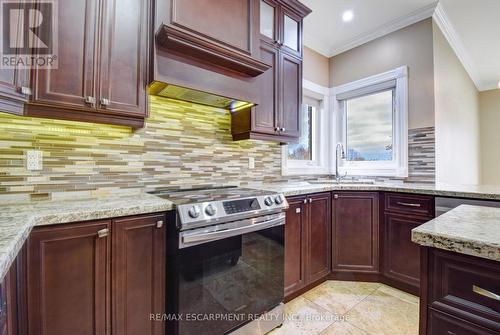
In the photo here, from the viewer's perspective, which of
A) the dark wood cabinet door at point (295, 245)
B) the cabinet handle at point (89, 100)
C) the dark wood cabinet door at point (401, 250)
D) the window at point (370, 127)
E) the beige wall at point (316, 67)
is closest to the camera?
the cabinet handle at point (89, 100)

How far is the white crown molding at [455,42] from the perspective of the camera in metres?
2.61

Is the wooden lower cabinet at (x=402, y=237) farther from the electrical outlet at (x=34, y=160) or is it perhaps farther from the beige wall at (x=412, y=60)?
the electrical outlet at (x=34, y=160)

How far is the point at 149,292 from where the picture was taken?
1.32 metres

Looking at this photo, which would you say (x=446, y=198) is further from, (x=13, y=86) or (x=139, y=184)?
(x=13, y=86)

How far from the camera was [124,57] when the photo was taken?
4.87ft

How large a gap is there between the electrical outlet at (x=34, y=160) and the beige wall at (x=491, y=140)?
6.44 meters

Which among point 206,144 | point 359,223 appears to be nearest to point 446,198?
point 359,223

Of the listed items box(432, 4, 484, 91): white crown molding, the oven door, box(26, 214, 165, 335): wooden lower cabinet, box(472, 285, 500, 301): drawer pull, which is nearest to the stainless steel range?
the oven door

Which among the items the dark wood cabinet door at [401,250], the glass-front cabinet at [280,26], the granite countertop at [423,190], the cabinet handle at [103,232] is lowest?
the dark wood cabinet door at [401,250]

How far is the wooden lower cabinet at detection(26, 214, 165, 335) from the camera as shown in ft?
3.45

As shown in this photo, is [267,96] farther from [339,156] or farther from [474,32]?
[474,32]

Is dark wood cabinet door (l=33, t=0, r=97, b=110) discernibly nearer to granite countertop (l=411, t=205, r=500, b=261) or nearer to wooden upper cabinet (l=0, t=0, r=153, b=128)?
wooden upper cabinet (l=0, t=0, r=153, b=128)

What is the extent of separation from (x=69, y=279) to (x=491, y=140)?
647 centimetres

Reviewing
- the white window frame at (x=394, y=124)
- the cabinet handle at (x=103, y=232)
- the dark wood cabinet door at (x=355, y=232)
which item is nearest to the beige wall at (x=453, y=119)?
the white window frame at (x=394, y=124)
